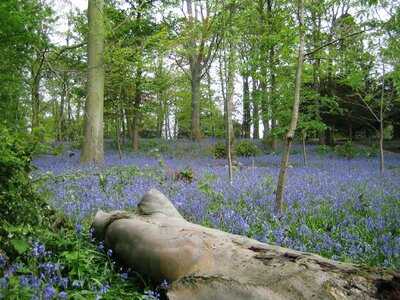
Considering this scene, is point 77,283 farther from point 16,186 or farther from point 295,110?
point 295,110

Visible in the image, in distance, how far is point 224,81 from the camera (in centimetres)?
1092

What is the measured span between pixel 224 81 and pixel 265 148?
14143mm

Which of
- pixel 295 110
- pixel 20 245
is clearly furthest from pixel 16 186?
pixel 295 110

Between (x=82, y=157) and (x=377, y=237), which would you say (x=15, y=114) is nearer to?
(x=82, y=157)

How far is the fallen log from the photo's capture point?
8.48ft

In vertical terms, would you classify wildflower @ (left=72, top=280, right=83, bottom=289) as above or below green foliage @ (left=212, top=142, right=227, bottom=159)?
below

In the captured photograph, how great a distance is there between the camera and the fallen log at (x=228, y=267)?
258cm

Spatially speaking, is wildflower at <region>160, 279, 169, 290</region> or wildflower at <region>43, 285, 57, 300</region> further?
wildflower at <region>160, 279, 169, 290</region>

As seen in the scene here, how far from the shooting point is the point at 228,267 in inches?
120

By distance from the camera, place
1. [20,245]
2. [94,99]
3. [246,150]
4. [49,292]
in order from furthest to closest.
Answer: [246,150]
[94,99]
[20,245]
[49,292]

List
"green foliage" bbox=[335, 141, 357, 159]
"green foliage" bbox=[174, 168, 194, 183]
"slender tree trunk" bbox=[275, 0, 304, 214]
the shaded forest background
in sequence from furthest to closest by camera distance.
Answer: "green foliage" bbox=[335, 141, 357, 159] < "green foliage" bbox=[174, 168, 194, 183] < the shaded forest background < "slender tree trunk" bbox=[275, 0, 304, 214]

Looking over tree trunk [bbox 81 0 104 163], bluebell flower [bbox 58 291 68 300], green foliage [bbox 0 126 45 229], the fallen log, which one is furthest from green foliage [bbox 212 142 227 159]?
bluebell flower [bbox 58 291 68 300]

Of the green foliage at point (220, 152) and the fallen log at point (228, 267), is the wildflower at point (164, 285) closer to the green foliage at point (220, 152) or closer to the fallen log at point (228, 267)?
the fallen log at point (228, 267)

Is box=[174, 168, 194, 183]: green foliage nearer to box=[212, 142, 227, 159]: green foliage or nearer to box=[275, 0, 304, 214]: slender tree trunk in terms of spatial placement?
box=[275, 0, 304, 214]: slender tree trunk
